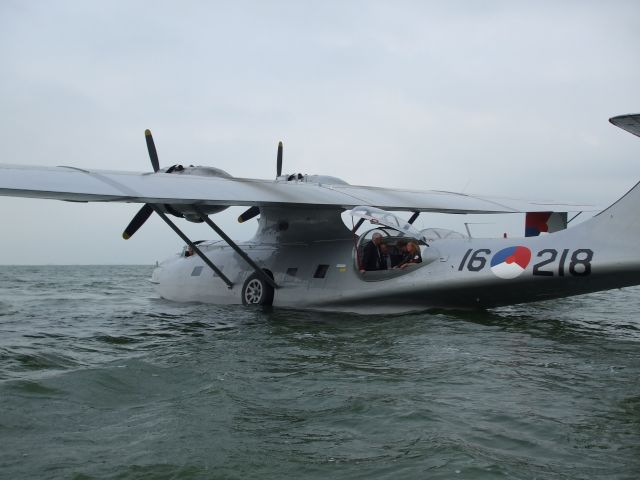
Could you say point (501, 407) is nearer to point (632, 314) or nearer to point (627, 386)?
point (627, 386)

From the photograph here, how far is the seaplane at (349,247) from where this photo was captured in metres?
10.6

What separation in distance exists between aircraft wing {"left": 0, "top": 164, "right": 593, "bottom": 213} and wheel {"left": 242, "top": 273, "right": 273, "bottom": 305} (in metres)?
2.23

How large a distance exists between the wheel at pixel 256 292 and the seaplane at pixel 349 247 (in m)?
0.02

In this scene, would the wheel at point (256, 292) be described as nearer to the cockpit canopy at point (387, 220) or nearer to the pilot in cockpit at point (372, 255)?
the pilot in cockpit at point (372, 255)

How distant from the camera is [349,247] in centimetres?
1420

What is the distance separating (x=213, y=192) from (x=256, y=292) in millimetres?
3347

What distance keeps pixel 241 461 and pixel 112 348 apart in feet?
18.4

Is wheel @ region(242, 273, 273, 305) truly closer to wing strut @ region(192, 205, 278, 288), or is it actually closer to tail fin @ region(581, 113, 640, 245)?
wing strut @ region(192, 205, 278, 288)

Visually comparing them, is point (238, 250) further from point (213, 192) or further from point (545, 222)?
point (545, 222)

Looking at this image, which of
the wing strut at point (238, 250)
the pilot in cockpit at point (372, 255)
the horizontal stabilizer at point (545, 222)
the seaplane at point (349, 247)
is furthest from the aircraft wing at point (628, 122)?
the horizontal stabilizer at point (545, 222)

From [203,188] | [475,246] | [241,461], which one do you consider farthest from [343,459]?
[203,188]

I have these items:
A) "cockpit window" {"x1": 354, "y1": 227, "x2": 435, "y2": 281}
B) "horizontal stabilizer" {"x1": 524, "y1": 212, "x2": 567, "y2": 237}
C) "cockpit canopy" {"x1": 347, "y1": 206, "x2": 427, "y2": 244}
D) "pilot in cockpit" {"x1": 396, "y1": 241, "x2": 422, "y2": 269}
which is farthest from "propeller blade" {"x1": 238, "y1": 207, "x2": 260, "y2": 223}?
"horizontal stabilizer" {"x1": 524, "y1": 212, "x2": 567, "y2": 237}

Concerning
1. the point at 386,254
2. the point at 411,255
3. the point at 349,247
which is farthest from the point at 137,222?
the point at 411,255

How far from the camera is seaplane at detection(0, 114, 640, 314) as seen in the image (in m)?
10.6
